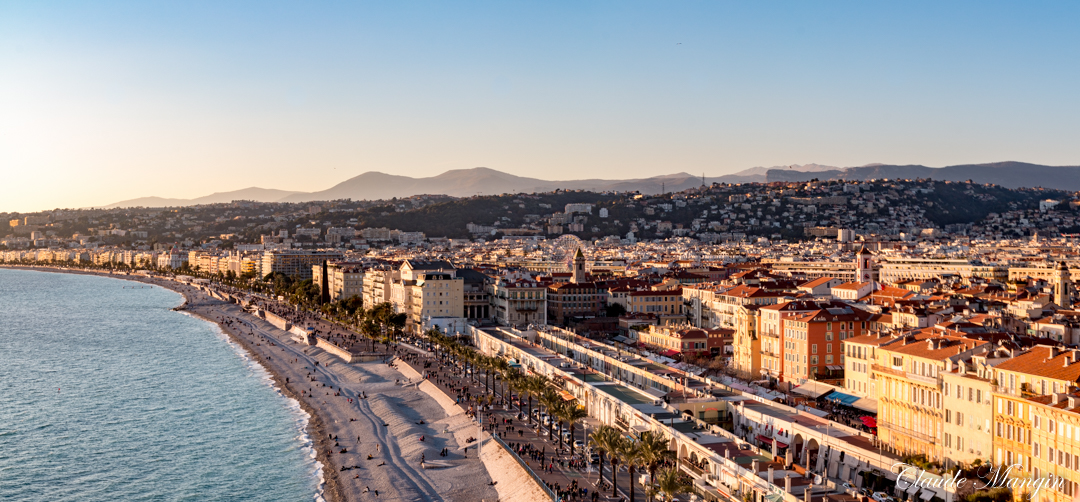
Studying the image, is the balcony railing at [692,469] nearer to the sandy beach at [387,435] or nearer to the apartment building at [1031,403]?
the sandy beach at [387,435]

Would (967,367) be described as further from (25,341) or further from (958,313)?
(25,341)

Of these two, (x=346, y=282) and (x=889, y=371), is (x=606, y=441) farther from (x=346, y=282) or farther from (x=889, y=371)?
(x=346, y=282)

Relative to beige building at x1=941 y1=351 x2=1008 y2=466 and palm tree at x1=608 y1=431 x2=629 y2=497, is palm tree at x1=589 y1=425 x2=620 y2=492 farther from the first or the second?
beige building at x1=941 y1=351 x2=1008 y2=466

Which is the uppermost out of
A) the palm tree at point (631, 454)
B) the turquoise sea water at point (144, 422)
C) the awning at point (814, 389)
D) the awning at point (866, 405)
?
the palm tree at point (631, 454)

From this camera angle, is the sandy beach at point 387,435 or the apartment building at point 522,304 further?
the apartment building at point 522,304

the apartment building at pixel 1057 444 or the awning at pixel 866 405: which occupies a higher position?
the apartment building at pixel 1057 444

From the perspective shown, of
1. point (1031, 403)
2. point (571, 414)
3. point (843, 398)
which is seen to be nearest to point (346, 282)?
point (571, 414)

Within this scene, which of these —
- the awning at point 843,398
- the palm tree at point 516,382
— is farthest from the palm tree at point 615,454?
the awning at point 843,398
